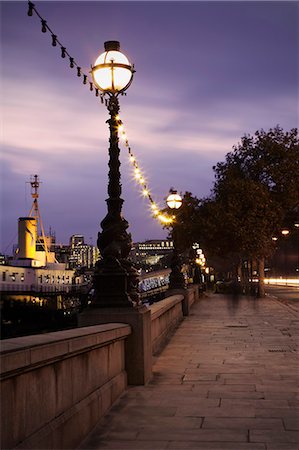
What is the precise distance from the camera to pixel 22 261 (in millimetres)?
75188

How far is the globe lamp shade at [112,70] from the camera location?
10203mm

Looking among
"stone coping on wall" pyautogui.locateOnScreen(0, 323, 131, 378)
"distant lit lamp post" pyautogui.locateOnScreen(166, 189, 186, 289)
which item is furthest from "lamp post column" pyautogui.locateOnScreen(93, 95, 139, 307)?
"distant lit lamp post" pyautogui.locateOnScreen(166, 189, 186, 289)

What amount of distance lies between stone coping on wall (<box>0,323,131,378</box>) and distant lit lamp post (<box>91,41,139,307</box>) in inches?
77.7

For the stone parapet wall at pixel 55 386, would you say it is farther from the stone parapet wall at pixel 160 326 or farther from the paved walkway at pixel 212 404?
the stone parapet wall at pixel 160 326

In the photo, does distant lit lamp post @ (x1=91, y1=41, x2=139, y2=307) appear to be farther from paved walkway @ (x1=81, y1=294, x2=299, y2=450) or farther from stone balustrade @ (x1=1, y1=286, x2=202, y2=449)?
paved walkway @ (x1=81, y1=294, x2=299, y2=450)

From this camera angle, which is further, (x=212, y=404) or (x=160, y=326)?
(x=160, y=326)

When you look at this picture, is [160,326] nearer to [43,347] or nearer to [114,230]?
[114,230]

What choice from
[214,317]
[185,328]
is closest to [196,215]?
[214,317]

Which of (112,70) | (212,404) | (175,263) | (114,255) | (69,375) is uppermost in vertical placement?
(112,70)

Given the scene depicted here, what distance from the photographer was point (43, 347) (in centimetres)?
524

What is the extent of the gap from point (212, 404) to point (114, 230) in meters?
3.26

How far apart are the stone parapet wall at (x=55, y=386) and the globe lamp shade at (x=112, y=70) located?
13.3ft

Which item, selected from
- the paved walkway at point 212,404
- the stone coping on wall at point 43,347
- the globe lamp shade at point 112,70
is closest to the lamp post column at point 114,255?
the globe lamp shade at point 112,70

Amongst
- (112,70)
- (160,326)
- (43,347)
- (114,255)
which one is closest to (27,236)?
(160,326)
